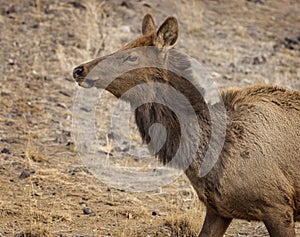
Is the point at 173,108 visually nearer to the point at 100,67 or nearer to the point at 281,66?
the point at 100,67

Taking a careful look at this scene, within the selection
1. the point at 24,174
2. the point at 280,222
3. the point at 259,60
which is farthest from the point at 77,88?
the point at 280,222

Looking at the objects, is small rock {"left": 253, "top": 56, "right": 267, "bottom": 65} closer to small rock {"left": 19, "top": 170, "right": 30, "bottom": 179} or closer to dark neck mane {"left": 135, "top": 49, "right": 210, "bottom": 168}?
small rock {"left": 19, "top": 170, "right": 30, "bottom": 179}

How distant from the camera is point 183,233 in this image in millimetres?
7816

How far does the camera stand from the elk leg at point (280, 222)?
6352 millimetres

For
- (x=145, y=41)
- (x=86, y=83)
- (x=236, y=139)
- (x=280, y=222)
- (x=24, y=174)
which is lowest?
(x=24, y=174)

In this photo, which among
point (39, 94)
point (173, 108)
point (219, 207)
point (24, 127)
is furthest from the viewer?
point (39, 94)

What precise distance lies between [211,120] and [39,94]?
5181 millimetres

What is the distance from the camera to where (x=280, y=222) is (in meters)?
6.35

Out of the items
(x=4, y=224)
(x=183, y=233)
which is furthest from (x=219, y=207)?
(x=4, y=224)

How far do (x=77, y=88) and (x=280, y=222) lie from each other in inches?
246

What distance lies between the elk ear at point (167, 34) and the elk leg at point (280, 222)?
6.31ft

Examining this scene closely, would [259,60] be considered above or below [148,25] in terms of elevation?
below

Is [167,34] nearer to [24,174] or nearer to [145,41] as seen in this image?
[145,41]

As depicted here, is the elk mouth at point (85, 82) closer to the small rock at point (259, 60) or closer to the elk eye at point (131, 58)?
the elk eye at point (131, 58)
